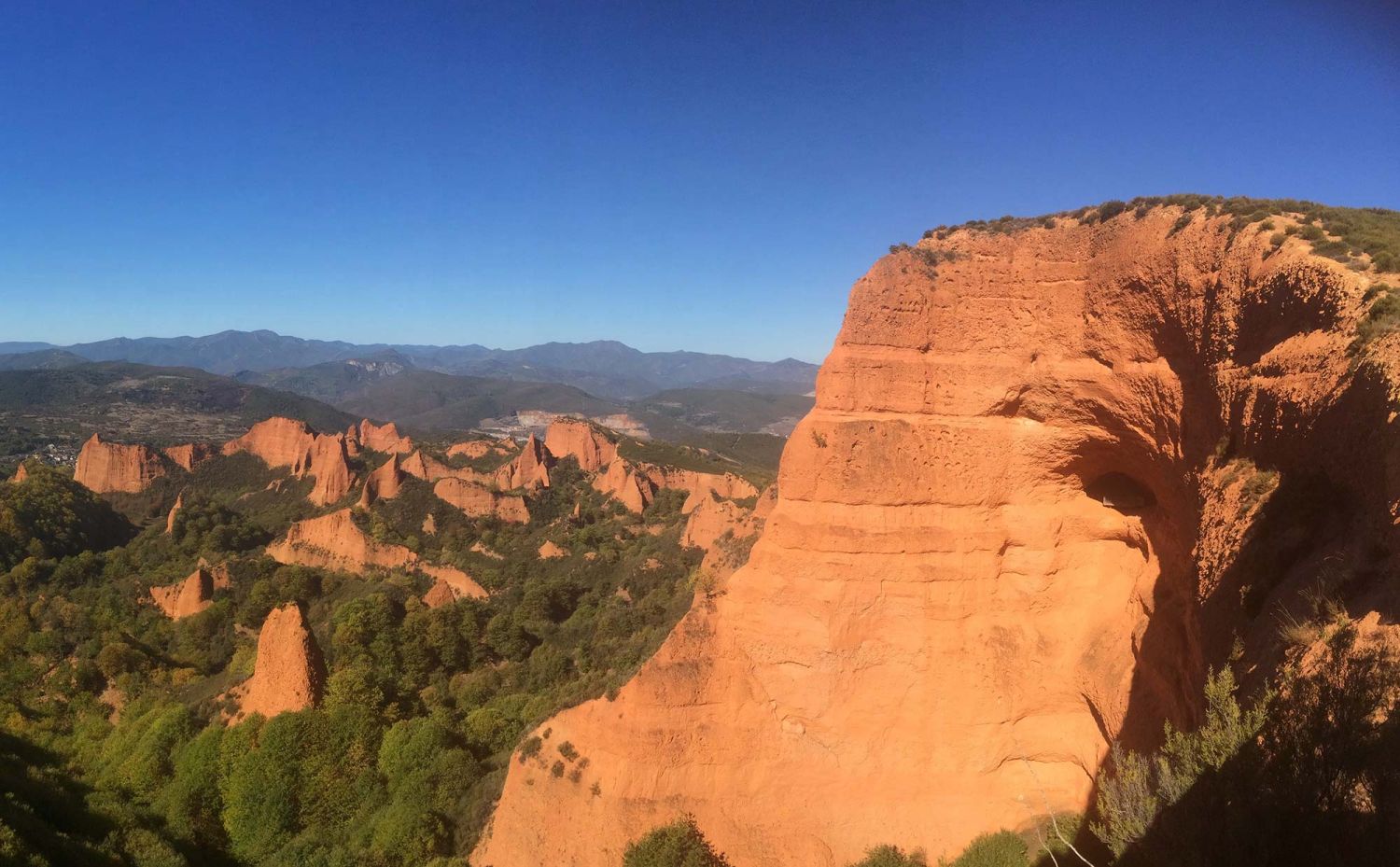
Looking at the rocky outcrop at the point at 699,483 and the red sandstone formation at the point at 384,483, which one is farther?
the red sandstone formation at the point at 384,483

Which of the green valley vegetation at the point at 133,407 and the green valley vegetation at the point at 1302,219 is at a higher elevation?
the green valley vegetation at the point at 1302,219

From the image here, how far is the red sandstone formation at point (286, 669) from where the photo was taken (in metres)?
26.2

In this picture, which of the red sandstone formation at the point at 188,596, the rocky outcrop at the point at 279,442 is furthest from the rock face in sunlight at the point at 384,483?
the red sandstone formation at the point at 188,596

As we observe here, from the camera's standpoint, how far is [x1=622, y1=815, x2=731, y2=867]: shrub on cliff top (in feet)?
52.3

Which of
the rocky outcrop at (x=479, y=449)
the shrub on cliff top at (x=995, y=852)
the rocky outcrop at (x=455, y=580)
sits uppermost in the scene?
the rocky outcrop at (x=479, y=449)

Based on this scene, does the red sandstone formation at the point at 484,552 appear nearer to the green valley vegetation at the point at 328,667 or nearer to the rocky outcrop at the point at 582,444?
the green valley vegetation at the point at 328,667

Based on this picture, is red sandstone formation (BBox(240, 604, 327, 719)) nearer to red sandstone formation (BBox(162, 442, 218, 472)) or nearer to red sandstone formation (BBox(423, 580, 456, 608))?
red sandstone formation (BBox(423, 580, 456, 608))

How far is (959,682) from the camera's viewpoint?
15.3 metres

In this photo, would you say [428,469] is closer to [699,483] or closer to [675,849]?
[699,483]

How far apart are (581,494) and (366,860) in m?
52.2

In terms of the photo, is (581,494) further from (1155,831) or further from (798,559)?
(1155,831)

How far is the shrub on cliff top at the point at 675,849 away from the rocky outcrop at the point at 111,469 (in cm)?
7986

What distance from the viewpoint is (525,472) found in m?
73.5

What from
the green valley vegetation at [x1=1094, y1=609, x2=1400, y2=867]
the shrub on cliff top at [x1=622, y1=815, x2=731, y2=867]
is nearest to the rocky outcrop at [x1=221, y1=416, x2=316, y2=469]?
the shrub on cliff top at [x1=622, y1=815, x2=731, y2=867]
